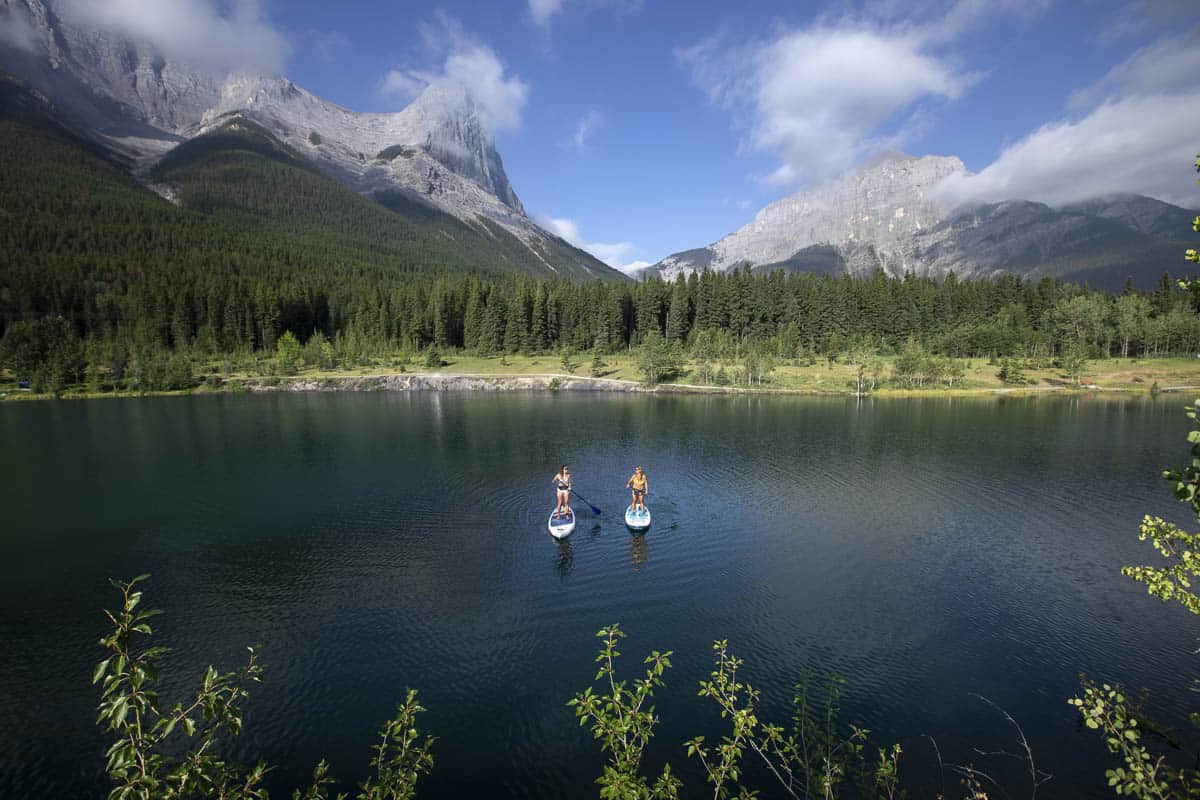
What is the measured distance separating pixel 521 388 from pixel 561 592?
313 feet

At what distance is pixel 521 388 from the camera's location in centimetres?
11856

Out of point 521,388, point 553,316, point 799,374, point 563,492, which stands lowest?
point 563,492

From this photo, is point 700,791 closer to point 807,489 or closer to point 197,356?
point 807,489

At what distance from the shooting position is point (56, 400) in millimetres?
102500

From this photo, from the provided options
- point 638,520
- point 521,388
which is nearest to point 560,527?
point 638,520

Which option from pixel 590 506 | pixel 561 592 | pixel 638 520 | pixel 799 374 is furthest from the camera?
pixel 799 374

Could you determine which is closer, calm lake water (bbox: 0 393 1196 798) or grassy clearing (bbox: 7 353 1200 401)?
calm lake water (bbox: 0 393 1196 798)

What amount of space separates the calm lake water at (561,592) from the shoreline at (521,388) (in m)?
53.3

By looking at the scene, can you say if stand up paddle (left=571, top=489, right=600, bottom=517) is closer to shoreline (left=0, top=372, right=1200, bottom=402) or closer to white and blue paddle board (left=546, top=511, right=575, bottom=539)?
white and blue paddle board (left=546, top=511, right=575, bottom=539)

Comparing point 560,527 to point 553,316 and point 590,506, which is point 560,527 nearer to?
point 590,506

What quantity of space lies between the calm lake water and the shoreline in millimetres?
53331

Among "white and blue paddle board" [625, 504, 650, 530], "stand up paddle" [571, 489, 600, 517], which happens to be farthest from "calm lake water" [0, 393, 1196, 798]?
"stand up paddle" [571, 489, 600, 517]

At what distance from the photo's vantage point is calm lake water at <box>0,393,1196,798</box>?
1652 cm

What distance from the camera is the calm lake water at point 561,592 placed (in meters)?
16.5
